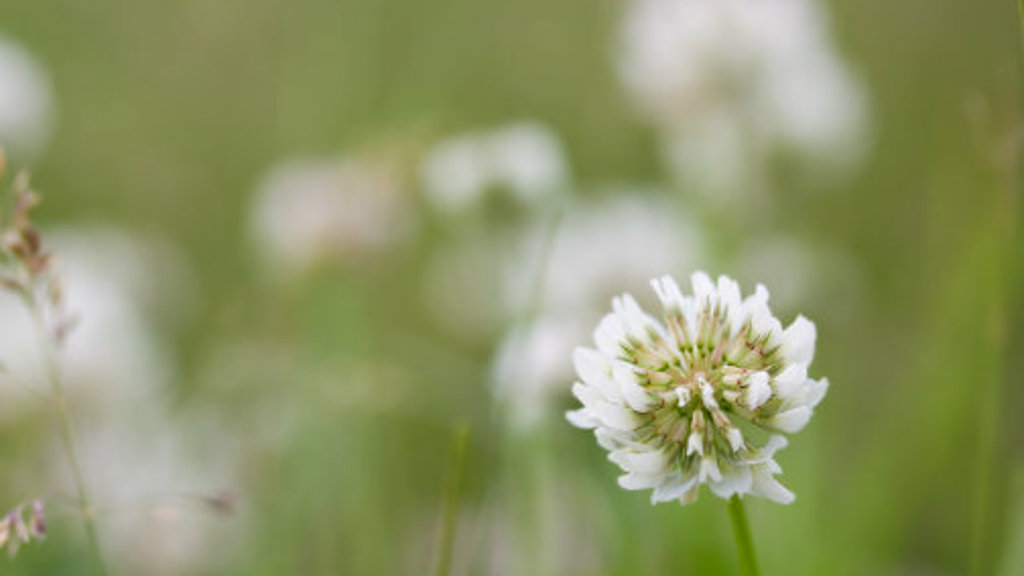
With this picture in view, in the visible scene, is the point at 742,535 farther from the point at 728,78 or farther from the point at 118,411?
the point at 728,78

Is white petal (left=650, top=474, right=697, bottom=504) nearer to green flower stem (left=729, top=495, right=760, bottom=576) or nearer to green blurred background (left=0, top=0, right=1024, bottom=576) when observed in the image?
green flower stem (left=729, top=495, right=760, bottom=576)

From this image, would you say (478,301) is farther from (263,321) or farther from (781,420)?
(781,420)

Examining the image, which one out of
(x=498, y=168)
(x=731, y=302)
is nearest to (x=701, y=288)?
(x=731, y=302)

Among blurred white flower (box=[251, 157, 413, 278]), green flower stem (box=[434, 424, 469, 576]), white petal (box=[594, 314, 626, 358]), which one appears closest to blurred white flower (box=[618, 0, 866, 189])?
blurred white flower (box=[251, 157, 413, 278])

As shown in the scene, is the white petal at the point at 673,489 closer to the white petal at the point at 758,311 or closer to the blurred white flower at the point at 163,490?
the white petal at the point at 758,311

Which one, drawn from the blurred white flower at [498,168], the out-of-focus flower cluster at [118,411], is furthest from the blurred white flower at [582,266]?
the out-of-focus flower cluster at [118,411]

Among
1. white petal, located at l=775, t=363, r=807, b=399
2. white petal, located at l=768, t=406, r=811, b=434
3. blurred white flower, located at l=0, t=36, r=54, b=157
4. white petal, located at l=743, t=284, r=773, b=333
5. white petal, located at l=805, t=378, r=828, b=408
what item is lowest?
white petal, located at l=768, t=406, r=811, b=434
